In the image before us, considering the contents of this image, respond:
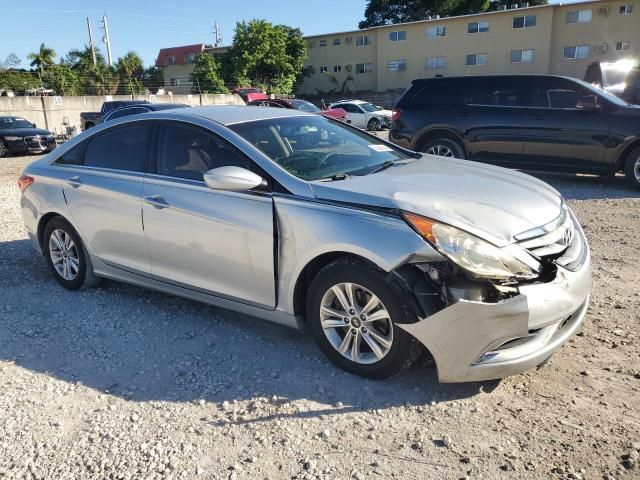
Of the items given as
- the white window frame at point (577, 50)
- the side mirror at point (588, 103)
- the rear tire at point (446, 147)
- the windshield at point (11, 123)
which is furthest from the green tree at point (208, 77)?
the side mirror at point (588, 103)

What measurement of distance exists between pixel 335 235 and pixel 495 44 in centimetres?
4297

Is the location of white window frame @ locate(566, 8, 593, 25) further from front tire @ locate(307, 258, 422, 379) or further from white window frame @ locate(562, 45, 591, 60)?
front tire @ locate(307, 258, 422, 379)

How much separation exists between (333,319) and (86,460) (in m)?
1.50

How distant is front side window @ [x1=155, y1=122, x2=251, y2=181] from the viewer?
3.73 metres

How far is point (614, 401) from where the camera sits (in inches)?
117

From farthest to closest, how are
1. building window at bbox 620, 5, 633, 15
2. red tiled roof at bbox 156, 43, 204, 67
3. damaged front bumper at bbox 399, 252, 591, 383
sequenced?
red tiled roof at bbox 156, 43, 204, 67 < building window at bbox 620, 5, 633, 15 < damaged front bumper at bbox 399, 252, 591, 383

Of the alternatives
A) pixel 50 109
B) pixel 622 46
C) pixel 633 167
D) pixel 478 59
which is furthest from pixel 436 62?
pixel 633 167

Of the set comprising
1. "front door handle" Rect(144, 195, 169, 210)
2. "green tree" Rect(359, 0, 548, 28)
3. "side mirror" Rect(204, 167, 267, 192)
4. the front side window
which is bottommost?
"front door handle" Rect(144, 195, 169, 210)

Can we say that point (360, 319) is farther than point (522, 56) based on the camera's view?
No

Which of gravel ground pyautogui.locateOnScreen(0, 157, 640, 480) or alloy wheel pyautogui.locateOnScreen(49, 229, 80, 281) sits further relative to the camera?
alloy wheel pyautogui.locateOnScreen(49, 229, 80, 281)

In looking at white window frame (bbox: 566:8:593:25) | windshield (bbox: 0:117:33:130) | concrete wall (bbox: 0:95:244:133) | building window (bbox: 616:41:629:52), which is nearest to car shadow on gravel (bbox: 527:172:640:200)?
windshield (bbox: 0:117:33:130)

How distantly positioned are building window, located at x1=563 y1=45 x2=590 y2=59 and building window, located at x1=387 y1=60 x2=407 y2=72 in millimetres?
12542

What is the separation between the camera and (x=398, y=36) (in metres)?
45.7

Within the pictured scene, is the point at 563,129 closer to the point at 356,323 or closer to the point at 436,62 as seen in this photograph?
the point at 356,323
